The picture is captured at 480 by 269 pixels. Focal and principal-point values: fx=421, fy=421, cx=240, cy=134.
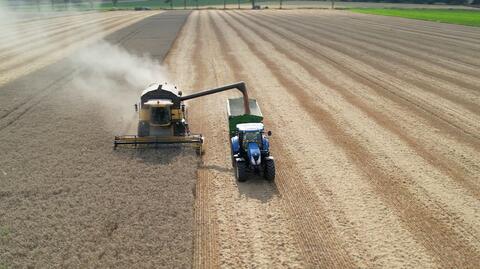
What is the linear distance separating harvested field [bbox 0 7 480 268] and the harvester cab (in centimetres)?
62

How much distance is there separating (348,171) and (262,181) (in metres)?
2.86

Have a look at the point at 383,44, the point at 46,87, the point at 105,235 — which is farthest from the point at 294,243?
the point at 383,44

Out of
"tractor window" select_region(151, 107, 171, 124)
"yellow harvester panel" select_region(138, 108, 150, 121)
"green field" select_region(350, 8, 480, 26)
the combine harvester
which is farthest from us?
"green field" select_region(350, 8, 480, 26)

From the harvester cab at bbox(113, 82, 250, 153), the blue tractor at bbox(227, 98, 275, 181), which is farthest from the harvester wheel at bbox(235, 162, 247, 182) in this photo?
the harvester cab at bbox(113, 82, 250, 153)

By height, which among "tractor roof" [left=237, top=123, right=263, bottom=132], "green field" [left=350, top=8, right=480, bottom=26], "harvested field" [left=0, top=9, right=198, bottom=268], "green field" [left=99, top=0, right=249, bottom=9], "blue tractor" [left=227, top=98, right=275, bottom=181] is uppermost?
"green field" [left=99, top=0, right=249, bottom=9]

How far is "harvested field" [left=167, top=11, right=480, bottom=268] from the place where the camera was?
934 centimetres

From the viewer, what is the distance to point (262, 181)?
12438 millimetres

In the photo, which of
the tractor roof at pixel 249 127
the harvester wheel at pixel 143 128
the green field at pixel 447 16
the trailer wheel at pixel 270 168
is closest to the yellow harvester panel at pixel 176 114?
the harvester wheel at pixel 143 128

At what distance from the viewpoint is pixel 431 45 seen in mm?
40500

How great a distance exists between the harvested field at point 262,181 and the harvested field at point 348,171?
5 centimetres

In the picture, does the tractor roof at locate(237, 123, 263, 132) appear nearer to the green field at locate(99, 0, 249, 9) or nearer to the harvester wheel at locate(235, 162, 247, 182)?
the harvester wheel at locate(235, 162, 247, 182)

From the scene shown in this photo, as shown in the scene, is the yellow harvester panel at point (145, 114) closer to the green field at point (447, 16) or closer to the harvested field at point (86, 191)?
the harvested field at point (86, 191)

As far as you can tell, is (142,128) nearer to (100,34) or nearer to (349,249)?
(349,249)

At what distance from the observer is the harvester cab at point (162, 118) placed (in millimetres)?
14164
